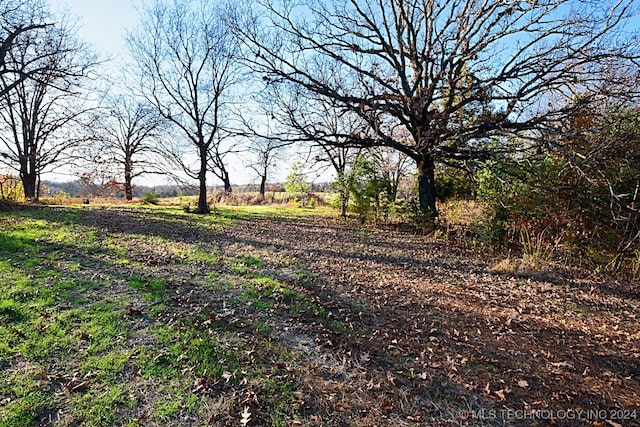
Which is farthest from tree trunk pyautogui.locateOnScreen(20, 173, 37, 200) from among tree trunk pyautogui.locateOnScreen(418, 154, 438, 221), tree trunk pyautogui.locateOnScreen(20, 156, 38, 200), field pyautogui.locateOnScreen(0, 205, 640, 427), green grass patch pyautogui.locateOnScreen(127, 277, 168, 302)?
tree trunk pyautogui.locateOnScreen(418, 154, 438, 221)

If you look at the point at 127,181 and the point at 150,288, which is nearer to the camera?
the point at 150,288

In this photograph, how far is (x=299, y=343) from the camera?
3.59 m

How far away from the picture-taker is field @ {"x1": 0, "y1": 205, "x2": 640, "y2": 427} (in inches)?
103

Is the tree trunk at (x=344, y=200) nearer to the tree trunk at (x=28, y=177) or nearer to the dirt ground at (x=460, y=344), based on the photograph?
Answer: the dirt ground at (x=460, y=344)

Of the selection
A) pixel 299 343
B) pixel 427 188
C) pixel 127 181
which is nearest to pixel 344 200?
pixel 427 188

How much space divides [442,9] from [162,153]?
15.4m

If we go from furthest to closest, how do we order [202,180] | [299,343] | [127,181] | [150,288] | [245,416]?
[127,181] → [202,180] → [150,288] → [299,343] → [245,416]

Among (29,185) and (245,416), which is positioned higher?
(29,185)

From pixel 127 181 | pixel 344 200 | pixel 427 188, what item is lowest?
pixel 344 200

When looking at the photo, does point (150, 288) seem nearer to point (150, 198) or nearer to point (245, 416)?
point (245, 416)

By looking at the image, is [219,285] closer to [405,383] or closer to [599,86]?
[405,383]

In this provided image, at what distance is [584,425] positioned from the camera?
2488 mm

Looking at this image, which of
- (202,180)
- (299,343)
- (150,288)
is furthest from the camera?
(202,180)

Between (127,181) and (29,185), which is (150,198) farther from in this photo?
(127,181)
